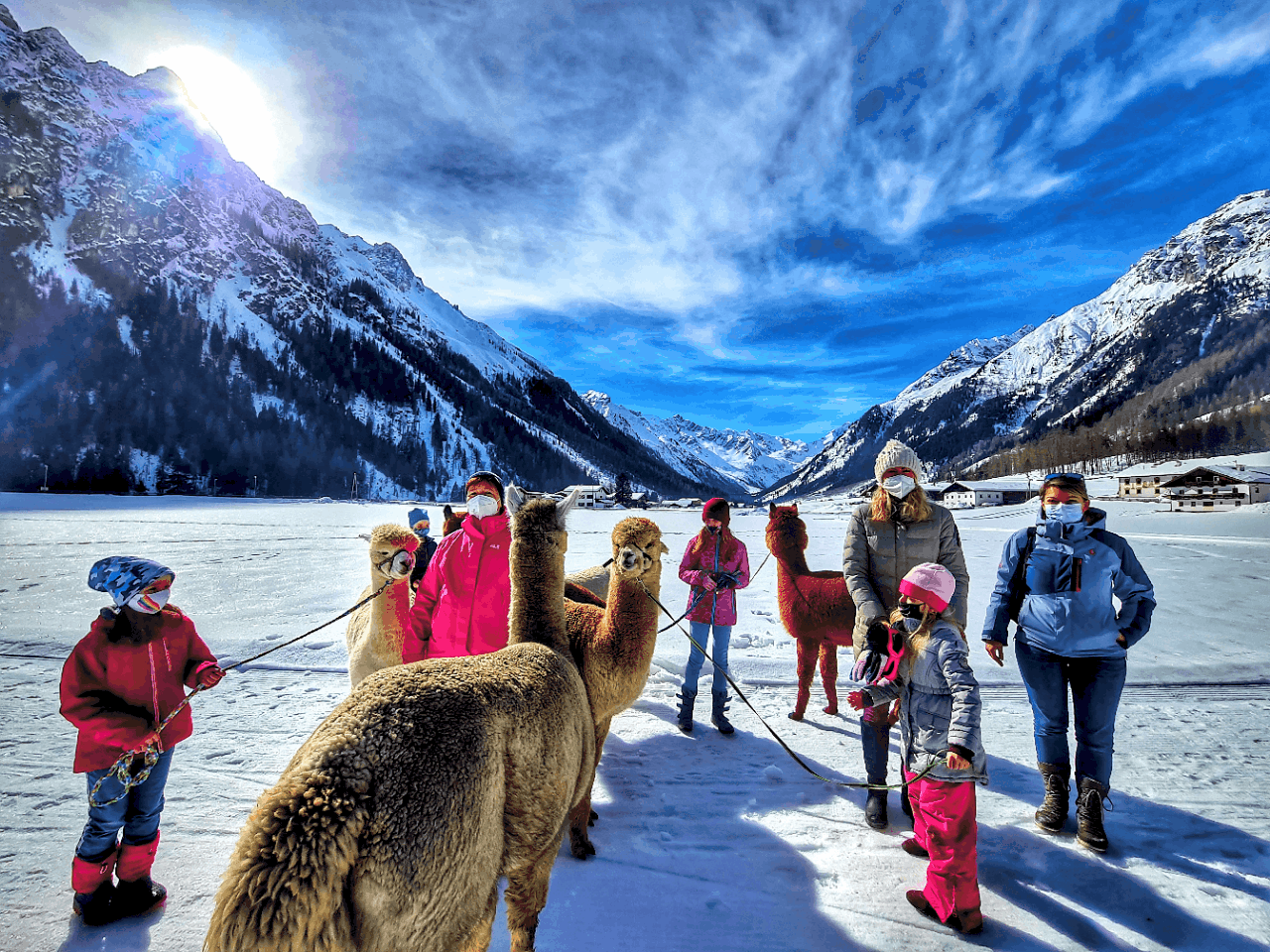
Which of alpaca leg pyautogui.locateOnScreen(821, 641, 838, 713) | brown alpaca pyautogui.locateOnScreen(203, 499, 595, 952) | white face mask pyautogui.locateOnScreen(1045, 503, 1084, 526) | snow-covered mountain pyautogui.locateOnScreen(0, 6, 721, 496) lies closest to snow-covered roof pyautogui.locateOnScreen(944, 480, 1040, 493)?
snow-covered mountain pyautogui.locateOnScreen(0, 6, 721, 496)

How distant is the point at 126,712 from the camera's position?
2.18m

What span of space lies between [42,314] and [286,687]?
118800 mm

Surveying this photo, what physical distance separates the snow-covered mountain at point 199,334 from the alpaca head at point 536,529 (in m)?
86.9

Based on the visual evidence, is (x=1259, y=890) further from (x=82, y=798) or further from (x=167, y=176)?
(x=167, y=176)

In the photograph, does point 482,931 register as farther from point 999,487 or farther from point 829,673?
point 999,487

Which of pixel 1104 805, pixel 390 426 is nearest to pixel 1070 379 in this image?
pixel 390 426

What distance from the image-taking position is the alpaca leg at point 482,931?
A: 4.61 ft

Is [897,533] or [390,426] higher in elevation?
[390,426]

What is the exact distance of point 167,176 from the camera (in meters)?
125

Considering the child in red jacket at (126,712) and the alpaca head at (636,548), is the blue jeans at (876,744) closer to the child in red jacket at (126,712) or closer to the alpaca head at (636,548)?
the alpaca head at (636,548)

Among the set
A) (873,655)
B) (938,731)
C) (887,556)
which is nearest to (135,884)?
(873,655)

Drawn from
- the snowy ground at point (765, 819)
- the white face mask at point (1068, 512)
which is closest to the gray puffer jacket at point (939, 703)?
the snowy ground at point (765, 819)

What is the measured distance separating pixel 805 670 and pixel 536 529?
9.42 feet

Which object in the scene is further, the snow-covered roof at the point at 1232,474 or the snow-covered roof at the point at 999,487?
the snow-covered roof at the point at 999,487
